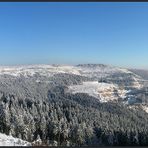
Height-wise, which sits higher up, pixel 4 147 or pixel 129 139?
pixel 4 147

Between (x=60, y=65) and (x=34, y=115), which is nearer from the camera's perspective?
(x=34, y=115)

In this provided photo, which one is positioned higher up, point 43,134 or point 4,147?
point 4,147

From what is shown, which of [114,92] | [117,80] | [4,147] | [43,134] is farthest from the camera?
[117,80]

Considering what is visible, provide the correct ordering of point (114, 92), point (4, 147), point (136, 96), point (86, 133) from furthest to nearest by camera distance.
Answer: point (114, 92), point (136, 96), point (86, 133), point (4, 147)

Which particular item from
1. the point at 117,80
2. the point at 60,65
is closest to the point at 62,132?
the point at 117,80

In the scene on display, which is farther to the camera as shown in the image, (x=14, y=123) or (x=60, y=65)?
(x=60, y=65)

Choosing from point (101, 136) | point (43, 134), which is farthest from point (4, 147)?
point (101, 136)

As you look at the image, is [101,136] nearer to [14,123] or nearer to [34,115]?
[34,115]

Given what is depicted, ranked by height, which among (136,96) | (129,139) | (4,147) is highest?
(4,147)

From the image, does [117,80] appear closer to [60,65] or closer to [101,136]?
[60,65]
